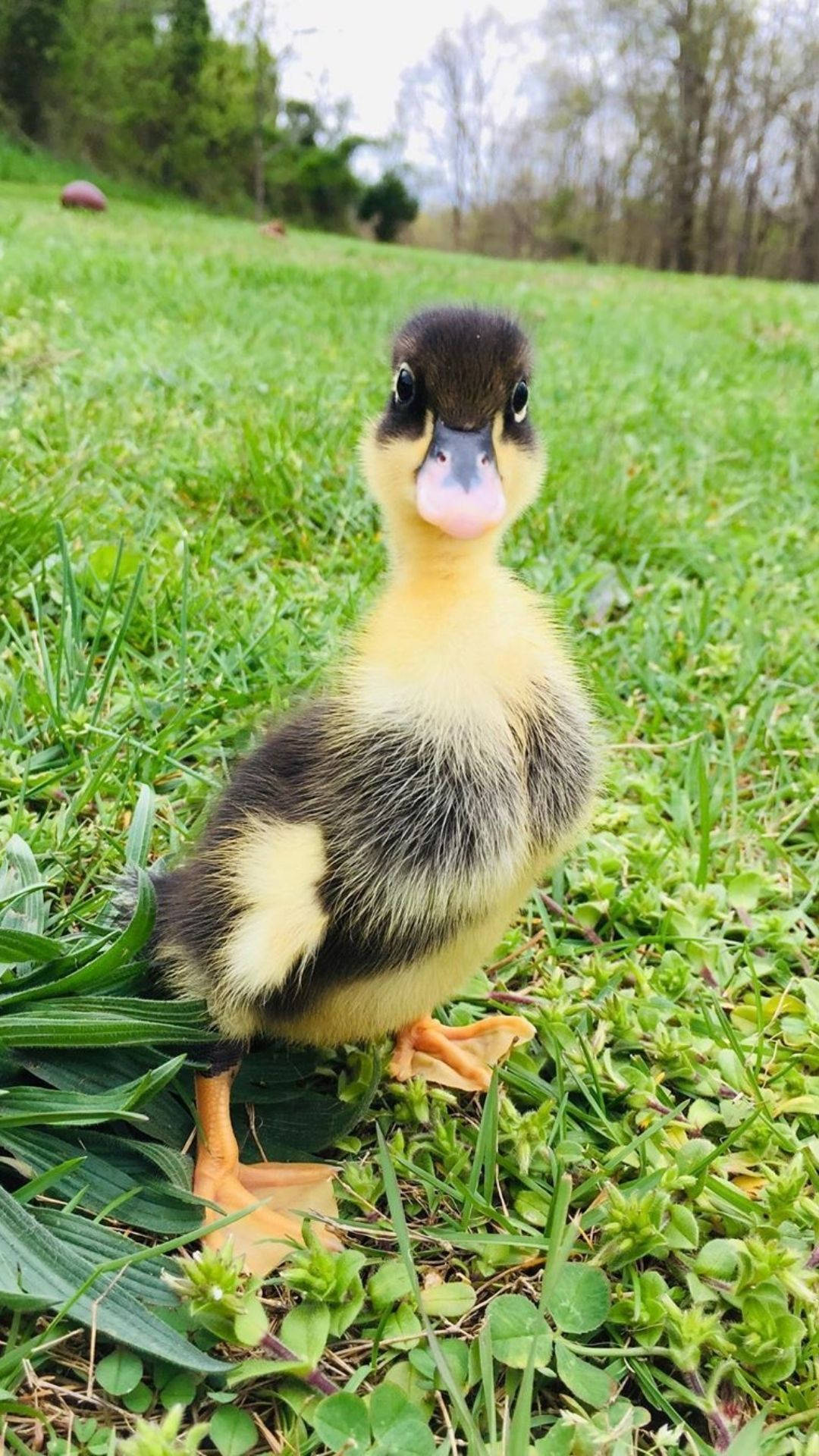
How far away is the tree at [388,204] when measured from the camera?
29.0 metres

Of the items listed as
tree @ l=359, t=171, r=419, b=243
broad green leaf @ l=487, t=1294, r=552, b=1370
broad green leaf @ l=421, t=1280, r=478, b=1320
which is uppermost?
tree @ l=359, t=171, r=419, b=243

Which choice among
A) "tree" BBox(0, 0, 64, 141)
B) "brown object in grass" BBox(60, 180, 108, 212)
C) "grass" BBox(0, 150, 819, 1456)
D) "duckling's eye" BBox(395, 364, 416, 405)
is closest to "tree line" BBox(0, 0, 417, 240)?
"tree" BBox(0, 0, 64, 141)

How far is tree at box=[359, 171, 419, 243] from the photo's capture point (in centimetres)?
2895

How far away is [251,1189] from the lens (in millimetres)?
1200

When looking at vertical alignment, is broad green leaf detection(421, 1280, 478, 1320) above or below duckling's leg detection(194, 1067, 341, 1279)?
below

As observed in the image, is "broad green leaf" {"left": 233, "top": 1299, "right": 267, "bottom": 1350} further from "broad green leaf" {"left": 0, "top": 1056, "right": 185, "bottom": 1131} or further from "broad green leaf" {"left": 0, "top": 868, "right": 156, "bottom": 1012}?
"broad green leaf" {"left": 0, "top": 868, "right": 156, "bottom": 1012}

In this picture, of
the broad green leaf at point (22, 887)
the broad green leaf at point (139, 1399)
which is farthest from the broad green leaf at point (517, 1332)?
the broad green leaf at point (22, 887)

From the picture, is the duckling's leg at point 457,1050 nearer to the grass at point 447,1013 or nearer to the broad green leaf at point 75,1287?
the grass at point 447,1013

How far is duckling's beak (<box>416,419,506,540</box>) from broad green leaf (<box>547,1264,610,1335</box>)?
0.81 meters

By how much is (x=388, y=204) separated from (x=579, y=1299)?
3181cm

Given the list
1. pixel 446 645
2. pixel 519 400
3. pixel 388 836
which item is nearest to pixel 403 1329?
pixel 388 836

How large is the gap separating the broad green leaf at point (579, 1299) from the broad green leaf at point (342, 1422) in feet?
0.74

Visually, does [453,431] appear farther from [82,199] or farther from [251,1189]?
[82,199]

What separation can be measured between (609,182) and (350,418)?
29.1m
